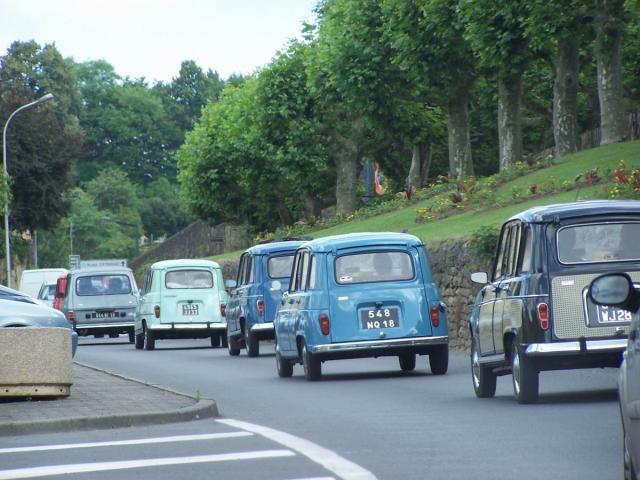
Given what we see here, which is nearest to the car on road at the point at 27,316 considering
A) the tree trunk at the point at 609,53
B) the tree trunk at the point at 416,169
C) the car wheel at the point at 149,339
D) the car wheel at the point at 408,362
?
the car wheel at the point at 408,362

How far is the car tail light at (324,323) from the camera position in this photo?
821 inches

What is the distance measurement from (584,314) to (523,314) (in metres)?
0.56

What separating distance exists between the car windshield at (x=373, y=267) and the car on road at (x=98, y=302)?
20.8 meters

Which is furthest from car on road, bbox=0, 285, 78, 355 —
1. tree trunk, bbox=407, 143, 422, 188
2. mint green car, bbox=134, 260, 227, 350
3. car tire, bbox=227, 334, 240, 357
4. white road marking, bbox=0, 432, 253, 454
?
tree trunk, bbox=407, 143, 422, 188

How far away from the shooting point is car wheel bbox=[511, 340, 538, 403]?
1501 centimetres

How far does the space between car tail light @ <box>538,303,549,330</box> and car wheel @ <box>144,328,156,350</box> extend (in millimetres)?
21782

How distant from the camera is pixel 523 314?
15070 millimetres

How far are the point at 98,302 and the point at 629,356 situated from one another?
34.4 metres

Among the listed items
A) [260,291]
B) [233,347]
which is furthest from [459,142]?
[260,291]

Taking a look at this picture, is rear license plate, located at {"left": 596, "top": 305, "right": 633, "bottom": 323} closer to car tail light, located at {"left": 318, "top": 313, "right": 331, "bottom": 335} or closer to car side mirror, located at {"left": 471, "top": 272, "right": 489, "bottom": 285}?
car side mirror, located at {"left": 471, "top": 272, "right": 489, "bottom": 285}

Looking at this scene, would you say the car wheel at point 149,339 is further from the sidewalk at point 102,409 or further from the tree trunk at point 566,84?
the sidewalk at point 102,409

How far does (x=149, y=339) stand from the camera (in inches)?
1420

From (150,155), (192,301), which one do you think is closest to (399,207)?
(192,301)

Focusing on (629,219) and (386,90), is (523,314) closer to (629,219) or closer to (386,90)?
(629,219)
